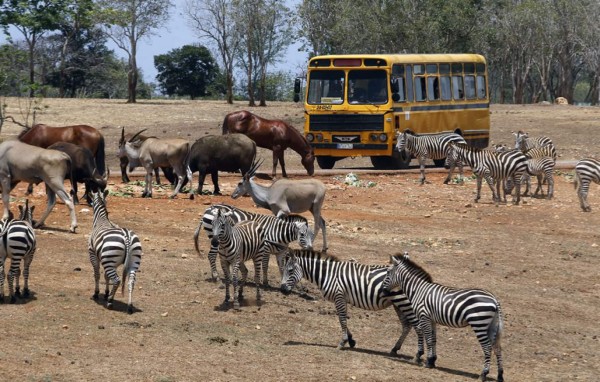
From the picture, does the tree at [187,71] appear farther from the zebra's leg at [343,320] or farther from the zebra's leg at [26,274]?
the zebra's leg at [343,320]

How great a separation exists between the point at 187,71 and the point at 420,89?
51497 mm

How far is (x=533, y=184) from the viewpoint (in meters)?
31.8

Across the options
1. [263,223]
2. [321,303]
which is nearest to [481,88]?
[321,303]

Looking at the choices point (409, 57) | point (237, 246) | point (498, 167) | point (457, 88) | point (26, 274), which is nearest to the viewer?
point (26, 274)

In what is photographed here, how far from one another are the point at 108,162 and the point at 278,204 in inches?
809

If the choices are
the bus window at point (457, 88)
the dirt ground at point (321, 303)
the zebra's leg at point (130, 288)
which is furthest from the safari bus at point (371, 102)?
the zebra's leg at point (130, 288)

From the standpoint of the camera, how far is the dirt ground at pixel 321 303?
40.5 ft

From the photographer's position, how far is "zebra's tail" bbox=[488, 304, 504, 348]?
12633 mm

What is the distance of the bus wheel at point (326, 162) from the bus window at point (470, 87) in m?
4.36

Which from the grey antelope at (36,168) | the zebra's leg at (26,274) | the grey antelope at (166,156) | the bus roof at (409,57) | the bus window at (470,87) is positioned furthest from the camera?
the bus window at (470,87)

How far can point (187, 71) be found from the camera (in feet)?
275

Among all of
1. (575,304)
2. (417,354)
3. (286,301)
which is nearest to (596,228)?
(575,304)

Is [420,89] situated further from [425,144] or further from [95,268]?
[95,268]

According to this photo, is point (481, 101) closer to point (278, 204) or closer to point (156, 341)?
point (278, 204)
